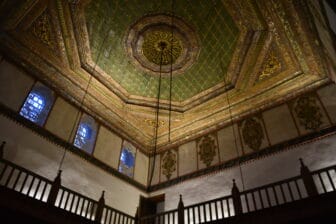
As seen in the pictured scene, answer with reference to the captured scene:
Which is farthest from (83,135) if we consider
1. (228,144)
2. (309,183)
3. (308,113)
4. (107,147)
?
(308,113)

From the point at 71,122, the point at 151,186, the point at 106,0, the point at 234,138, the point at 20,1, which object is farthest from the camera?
the point at 151,186

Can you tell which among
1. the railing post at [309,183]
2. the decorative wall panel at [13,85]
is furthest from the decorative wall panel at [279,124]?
the decorative wall panel at [13,85]

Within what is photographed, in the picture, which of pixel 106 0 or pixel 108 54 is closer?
pixel 106 0

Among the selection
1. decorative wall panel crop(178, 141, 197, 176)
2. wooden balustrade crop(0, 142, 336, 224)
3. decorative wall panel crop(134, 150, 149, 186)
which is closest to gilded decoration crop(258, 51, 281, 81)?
wooden balustrade crop(0, 142, 336, 224)

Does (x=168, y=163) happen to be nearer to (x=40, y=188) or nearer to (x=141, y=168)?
(x=141, y=168)

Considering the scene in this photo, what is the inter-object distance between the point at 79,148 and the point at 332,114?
24.0ft

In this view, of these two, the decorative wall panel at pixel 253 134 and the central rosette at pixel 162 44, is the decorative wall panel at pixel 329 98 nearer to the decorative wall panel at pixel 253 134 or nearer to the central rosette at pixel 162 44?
the decorative wall panel at pixel 253 134

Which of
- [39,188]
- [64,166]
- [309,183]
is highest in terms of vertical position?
[64,166]

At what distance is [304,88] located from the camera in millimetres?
8430

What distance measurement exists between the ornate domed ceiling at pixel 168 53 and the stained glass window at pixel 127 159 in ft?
2.24

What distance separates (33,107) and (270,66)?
700cm

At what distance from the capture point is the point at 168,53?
8.49 metres

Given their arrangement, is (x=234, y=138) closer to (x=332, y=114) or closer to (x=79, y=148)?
(x=332, y=114)

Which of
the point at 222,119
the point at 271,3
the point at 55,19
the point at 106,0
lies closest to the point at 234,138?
the point at 222,119
